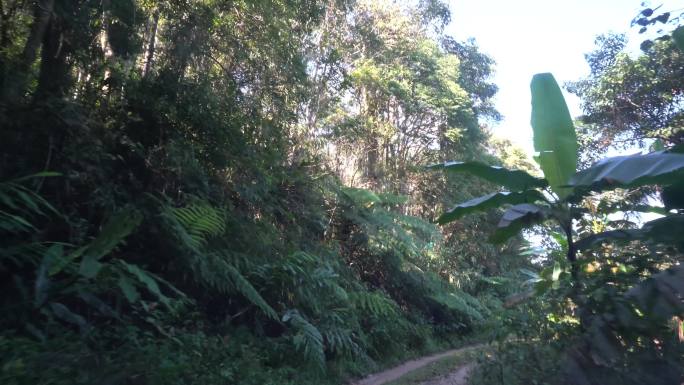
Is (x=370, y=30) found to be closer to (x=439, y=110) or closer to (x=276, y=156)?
(x=439, y=110)

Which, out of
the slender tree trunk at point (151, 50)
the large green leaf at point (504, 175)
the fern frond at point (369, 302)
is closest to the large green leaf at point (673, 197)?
the large green leaf at point (504, 175)

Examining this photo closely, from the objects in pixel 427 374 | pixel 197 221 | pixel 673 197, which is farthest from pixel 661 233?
pixel 427 374

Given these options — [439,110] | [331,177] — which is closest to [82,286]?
[331,177]

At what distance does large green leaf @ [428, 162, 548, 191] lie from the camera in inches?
220

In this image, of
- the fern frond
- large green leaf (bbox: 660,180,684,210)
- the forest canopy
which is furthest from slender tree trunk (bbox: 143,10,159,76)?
large green leaf (bbox: 660,180,684,210)

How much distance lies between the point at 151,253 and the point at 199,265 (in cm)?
81

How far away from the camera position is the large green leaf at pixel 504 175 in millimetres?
5594

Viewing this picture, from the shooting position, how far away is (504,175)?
5637 mm

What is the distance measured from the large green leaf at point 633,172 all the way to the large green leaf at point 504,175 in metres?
0.54

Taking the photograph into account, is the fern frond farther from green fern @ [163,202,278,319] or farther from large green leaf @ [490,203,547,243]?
large green leaf @ [490,203,547,243]

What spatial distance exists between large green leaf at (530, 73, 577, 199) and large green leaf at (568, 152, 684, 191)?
459 millimetres

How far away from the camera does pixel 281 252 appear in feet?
34.4

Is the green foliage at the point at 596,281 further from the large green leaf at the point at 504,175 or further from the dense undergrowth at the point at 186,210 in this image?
the dense undergrowth at the point at 186,210

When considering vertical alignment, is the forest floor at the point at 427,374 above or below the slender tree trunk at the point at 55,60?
below
